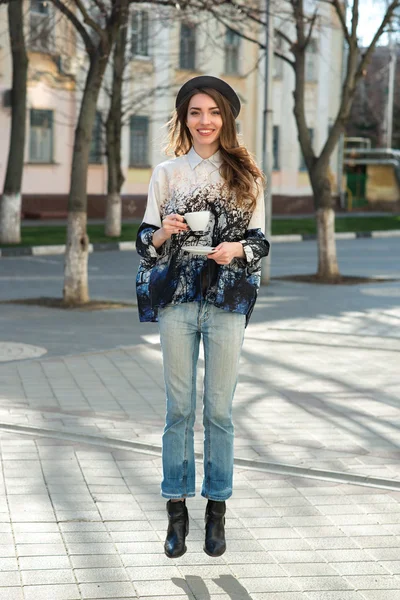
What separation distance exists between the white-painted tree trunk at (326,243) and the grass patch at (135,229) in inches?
329

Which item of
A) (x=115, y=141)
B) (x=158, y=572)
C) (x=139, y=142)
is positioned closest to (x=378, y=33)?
(x=115, y=141)

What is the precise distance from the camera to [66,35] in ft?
109

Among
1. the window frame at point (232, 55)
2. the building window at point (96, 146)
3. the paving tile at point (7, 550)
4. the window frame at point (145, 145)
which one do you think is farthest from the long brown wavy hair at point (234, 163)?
the window frame at point (232, 55)

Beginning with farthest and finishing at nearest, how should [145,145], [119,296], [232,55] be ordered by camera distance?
[232,55] → [145,145] → [119,296]

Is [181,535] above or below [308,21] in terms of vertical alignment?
below

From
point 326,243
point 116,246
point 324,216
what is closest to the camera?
point 324,216

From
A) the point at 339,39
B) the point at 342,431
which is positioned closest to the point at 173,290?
the point at 342,431

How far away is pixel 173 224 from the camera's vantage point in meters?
4.12

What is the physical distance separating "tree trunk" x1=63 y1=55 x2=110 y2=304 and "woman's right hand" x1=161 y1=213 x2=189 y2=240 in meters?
9.46

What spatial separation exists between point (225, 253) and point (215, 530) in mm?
1131

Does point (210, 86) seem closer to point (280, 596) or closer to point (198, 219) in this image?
point (198, 219)

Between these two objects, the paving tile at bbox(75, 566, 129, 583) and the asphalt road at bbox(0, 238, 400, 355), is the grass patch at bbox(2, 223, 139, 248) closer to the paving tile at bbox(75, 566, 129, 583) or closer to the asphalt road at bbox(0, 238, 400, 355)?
the asphalt road at bbox(0, 238, 400, 355)

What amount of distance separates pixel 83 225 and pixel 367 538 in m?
9.31

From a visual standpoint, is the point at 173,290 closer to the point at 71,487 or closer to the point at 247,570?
the point at 247,570
